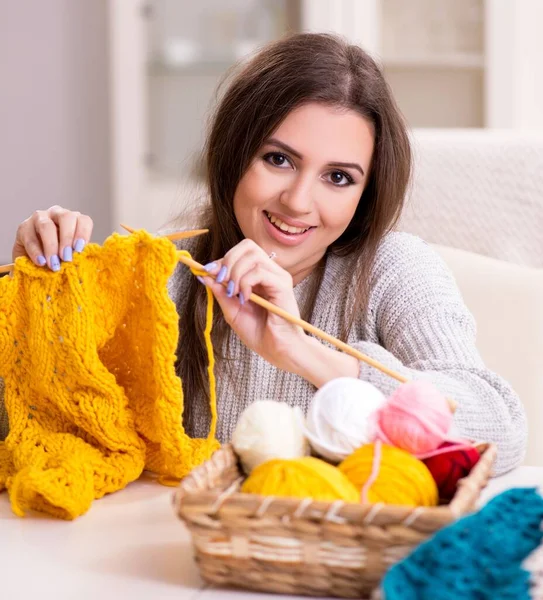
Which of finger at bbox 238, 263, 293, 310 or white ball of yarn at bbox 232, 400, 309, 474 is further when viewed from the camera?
finger at bbox 238, 263, 293, 310

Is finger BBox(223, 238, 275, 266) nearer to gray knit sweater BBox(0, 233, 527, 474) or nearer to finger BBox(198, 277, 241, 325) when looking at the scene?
finger BBox(198, 277, 241, 325)

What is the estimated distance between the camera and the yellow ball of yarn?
0.70 meters

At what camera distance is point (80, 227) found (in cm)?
101

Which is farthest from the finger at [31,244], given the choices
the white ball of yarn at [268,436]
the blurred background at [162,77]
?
the blurred background at [162,77]

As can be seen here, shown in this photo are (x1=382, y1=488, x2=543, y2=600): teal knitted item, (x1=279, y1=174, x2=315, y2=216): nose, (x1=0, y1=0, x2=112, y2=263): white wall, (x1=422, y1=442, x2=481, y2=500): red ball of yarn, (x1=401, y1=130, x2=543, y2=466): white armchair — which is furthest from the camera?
(x1=0, y1=0, x2=112, y2=263): white wall

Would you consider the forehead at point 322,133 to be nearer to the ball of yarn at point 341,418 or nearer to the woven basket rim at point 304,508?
the ball of yarn at point 341,418

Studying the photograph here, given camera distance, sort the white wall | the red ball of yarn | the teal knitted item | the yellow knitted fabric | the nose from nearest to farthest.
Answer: the teal knitted item
the red ball of yarn
the yellow knitted fabric
the nose
the white wall

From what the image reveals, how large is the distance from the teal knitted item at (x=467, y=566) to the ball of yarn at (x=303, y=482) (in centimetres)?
8

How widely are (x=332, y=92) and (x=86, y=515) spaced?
0.68 meters

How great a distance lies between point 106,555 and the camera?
2.50 feet

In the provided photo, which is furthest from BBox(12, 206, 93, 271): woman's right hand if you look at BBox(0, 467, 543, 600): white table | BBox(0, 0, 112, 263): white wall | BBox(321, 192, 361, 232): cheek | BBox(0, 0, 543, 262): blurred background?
BBox(0, 0, 112, 263): white wall

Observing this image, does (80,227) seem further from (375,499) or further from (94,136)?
(94,136)

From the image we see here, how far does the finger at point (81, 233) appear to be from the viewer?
0.99 m

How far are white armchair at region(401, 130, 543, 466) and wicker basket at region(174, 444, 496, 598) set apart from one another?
0.86 meters
